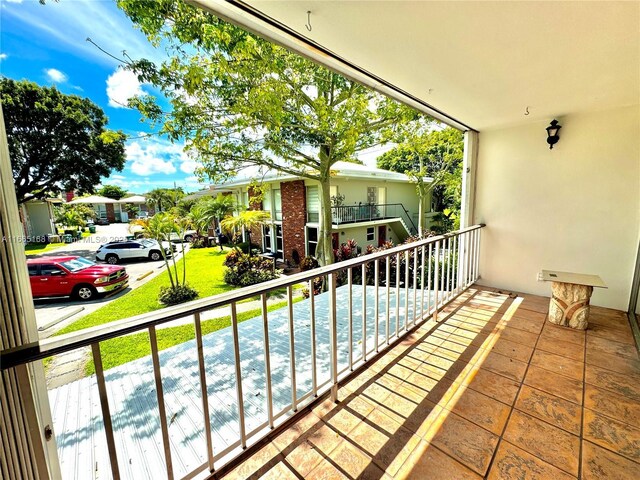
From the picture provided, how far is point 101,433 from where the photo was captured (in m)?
1.97

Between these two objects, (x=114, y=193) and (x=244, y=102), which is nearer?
(x=244, y=102)

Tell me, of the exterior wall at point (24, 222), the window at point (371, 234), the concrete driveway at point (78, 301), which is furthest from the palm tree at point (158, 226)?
the window at point (371, 234)

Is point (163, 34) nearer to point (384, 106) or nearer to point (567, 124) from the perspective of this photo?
point (384, 106)

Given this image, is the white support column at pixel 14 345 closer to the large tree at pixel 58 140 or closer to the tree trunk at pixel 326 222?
the large tree at pixel 58 140

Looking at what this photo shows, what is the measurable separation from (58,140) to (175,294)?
15.0 ft

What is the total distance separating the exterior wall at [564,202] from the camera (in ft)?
10.4

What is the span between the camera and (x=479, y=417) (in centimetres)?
171

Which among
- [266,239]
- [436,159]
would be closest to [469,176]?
[266,239]

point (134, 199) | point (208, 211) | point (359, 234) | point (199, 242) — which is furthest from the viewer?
point (199, 242)

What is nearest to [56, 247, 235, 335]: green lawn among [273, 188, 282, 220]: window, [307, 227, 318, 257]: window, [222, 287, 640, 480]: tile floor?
[273, 188, 282, 220]: window

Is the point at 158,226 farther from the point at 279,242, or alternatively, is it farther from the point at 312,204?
the point at 279,242

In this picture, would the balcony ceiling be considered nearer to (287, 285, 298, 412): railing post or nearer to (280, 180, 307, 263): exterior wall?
(287, 285, 298, 412): railing post

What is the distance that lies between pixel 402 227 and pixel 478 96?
38.0 ft

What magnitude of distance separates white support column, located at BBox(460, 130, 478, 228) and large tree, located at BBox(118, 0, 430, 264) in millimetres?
1830
